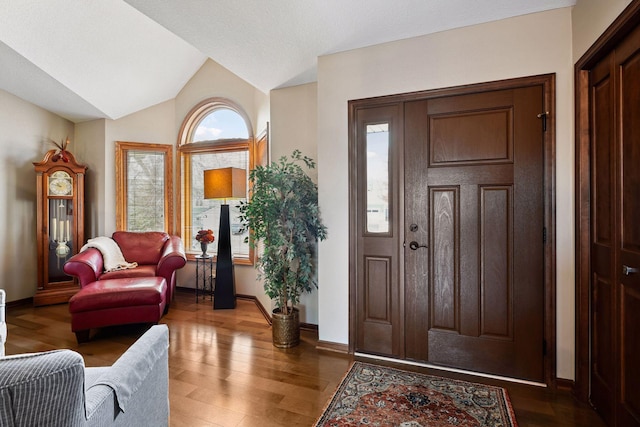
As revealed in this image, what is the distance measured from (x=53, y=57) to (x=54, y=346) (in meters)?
2.85

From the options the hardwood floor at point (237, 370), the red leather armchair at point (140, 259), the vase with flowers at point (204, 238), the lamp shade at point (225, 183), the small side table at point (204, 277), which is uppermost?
the lamp shade at point (225, 183)

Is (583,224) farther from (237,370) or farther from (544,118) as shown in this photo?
(237,370)

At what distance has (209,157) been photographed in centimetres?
474

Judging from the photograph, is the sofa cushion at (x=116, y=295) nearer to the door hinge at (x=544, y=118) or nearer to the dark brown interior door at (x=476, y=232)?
the dark brown interior door at (x=476, y=232)

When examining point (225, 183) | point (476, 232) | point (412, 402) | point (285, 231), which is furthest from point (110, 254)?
point (476, 232)

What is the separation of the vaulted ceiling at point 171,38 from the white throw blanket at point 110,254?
1.76 metres

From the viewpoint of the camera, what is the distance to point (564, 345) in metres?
2.17

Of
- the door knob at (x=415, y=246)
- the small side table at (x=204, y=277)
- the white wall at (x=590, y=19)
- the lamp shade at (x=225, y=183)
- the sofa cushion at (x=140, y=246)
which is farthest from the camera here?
the small side table at (x=204, y=277)

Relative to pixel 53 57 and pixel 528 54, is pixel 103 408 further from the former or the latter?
pixel 53 57

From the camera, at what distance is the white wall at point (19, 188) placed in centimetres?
400

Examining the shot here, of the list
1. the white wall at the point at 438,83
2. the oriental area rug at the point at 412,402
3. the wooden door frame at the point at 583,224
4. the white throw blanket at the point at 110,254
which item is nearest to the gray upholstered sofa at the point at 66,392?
the oriental area rug at the point at 412,402

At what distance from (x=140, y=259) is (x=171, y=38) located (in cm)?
272

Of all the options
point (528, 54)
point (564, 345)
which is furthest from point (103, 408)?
point (528, 54)

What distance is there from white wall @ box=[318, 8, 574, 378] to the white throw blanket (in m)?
2.51
